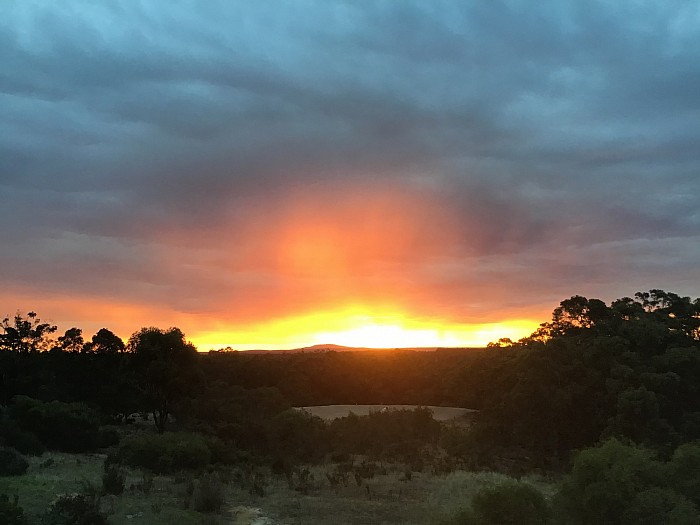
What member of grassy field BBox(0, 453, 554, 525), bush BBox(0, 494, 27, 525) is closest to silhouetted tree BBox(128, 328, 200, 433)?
grassy field BBox(0, 453, 554, 525)

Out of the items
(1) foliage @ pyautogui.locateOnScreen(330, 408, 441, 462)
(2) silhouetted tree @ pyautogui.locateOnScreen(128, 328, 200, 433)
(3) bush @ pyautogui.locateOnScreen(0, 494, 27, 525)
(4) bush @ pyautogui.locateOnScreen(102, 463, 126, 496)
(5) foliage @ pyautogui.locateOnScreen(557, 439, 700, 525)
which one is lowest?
(1) foliage @ pyautogui.locateOnScreen(330, 408, 441, 462)

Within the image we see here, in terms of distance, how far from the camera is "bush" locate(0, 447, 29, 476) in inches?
734

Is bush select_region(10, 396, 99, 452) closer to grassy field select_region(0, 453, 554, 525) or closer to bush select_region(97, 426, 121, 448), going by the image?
bush select_region(97, 426, 121, 448)

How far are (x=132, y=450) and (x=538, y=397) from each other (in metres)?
23.0

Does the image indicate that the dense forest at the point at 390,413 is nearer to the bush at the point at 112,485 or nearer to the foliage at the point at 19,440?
the foliage at the point at 19,440

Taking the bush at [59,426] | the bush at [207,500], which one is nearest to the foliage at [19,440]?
the bush at [59,426]

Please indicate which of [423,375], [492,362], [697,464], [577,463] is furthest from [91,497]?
[423,375]

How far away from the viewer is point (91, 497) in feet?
50.8

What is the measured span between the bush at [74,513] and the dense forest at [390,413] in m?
7.33

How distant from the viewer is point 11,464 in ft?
62.5

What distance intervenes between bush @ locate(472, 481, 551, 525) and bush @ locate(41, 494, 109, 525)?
871 centimetres

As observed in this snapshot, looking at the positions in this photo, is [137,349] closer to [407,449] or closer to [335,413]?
[407,449]

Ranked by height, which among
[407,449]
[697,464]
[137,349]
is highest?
[137,349]

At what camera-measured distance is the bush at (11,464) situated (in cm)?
1864
